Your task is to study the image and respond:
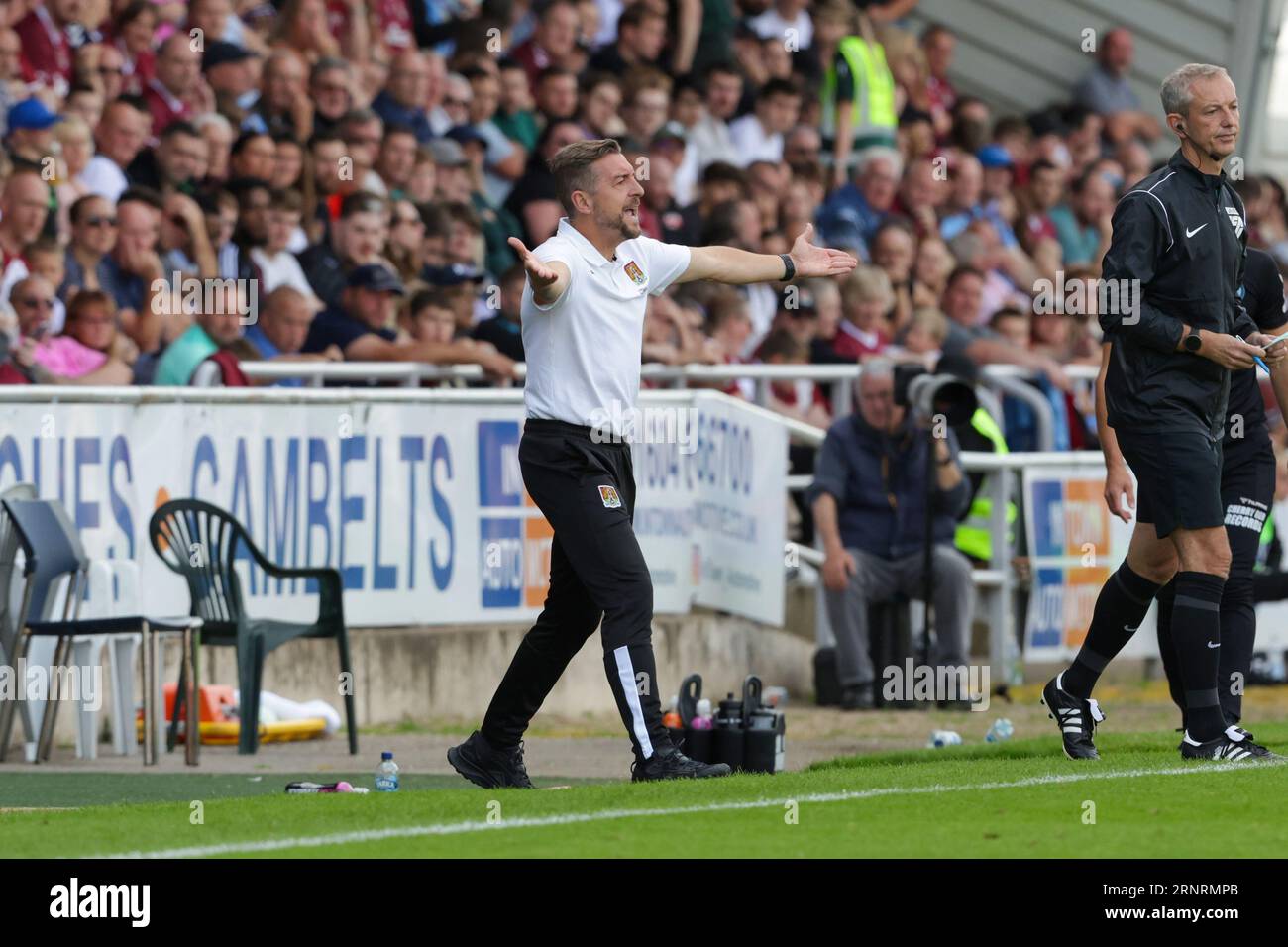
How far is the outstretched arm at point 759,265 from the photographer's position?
1034cm

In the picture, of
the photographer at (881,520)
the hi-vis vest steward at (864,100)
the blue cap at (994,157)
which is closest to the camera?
the photographer at (881,520)

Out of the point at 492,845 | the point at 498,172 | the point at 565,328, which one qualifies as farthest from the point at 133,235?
the point at 492,845

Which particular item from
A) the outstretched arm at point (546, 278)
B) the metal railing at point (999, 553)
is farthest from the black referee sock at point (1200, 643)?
the metal railing at point (999, 553)

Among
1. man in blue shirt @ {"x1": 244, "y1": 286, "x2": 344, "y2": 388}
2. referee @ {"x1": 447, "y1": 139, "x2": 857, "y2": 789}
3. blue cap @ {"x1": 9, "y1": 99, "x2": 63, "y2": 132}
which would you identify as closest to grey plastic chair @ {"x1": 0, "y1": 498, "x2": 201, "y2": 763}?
man in blue shirt @ {"x1": 244, "y1": 286, "x2": 344, "y2": 388}

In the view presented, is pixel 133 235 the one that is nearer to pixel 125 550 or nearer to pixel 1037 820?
pixel 125 550

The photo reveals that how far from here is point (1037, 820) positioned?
8.63 meters

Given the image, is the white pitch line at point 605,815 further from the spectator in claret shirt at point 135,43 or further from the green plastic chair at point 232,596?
the spectator in claret shirt at point 135,43

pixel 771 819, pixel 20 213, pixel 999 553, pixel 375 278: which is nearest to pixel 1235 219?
pixel 771 819

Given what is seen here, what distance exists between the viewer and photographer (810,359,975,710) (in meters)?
17.6

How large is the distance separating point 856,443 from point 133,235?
466 centimetres

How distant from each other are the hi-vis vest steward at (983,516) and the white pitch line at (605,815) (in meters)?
8.73

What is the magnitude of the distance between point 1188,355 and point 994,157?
1353cm

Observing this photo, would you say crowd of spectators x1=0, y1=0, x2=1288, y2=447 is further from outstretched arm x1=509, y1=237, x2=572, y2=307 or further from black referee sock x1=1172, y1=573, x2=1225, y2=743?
black referee sock x1=1172, y1=573, x2=1225, y2=743
